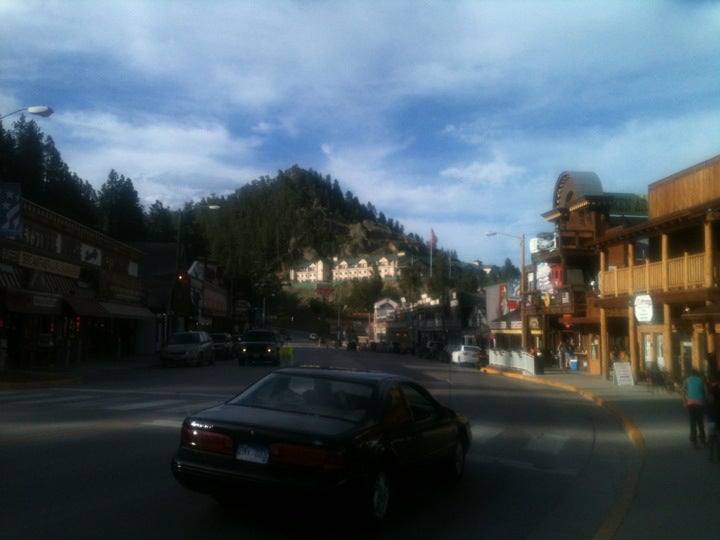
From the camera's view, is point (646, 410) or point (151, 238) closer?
point (646, 410)

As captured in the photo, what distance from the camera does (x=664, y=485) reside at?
9.36 m

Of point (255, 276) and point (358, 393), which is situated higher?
point (255, 276)

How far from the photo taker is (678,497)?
8.63 m

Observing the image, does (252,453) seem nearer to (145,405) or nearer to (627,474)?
(627,474)

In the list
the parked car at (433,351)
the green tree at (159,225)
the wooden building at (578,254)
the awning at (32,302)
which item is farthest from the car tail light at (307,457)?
the green tree at (159,225)

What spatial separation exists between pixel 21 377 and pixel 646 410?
18537 millimetres

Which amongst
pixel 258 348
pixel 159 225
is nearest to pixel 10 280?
pixel 258 348

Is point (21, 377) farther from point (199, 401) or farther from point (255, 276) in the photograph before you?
point (255, 276)

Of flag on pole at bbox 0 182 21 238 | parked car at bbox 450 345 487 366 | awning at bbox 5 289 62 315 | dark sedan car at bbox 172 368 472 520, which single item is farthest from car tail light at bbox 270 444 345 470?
parked car at bbox 450 345 487 366

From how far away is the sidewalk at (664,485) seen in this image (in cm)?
725

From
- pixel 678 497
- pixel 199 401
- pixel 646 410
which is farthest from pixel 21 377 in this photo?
pixel 678 497

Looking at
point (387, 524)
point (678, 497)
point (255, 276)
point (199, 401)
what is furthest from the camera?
point (255, 276)

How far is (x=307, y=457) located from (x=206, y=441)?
1025mm

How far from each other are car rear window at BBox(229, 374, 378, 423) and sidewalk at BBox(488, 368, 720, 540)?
2.57 meters
